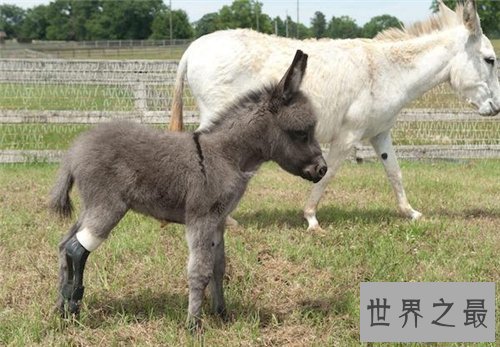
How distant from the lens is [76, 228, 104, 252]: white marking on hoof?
334 cm

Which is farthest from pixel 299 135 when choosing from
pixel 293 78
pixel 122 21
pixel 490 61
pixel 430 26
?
pixel 122 21

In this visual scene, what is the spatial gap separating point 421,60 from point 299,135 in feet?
11.0

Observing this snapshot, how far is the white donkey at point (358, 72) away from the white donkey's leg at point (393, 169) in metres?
0.01

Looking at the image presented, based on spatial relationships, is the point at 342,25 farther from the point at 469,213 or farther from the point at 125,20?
the point at 469,213

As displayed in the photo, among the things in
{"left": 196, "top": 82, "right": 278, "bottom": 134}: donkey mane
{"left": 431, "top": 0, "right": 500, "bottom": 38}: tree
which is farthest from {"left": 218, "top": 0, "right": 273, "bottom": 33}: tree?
{"left": 196, "top": 82, "right": 278, "bottom": 134}: donkey mane

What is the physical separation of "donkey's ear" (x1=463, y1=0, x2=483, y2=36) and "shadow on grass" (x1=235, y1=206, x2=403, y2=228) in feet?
7.49

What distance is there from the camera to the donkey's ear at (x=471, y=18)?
6.17m

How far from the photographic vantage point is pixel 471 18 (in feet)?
20.3

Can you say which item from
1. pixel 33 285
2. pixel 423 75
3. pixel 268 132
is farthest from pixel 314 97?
pixel 33 285

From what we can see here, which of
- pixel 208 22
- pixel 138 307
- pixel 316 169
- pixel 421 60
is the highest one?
pixel 208 22

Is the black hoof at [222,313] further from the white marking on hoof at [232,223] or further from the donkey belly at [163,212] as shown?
the white marking on hoof at [232,223]

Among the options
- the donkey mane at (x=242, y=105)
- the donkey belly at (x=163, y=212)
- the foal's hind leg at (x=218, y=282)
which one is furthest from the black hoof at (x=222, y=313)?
the donkey mane at (x=242, y=105)

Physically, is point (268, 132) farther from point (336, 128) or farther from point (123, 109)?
point (123, 109)

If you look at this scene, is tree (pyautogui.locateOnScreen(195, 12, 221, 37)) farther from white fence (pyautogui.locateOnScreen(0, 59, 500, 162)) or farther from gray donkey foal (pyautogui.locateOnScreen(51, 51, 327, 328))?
gray donkey foal (pyautogui.locateOnScreen(51, 51, 327, 328))
